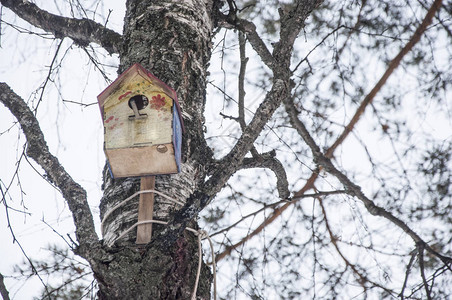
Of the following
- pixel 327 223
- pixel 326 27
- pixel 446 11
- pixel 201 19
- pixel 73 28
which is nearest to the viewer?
pixel 201 19

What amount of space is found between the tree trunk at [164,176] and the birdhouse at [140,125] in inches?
2.2

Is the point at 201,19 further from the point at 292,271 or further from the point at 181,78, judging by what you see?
the point at 292,271

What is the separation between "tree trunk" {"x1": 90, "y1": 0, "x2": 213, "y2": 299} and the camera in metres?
1.19

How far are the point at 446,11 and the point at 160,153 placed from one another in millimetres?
1761

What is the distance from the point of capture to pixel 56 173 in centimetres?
143

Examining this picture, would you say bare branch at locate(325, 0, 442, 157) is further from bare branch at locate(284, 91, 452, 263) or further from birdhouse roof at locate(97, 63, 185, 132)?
birdhouse roof at locate(97, 63, 185, 132)

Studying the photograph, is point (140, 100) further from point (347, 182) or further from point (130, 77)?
point (347, 182)

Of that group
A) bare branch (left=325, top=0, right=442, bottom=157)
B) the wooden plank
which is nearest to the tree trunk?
the wooden plank

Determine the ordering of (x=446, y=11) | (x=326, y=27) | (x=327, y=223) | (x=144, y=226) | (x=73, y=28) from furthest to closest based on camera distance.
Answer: (x=326, y=27) < (x=327, y=223) < (x=446, y=11) < (x=73, y=28) < (x=144, y=226)

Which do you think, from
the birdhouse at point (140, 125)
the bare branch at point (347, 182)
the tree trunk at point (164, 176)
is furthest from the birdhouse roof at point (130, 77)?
the bare branch at point (347, 182)

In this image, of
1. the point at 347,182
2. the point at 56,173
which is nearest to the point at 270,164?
the point at 347,182

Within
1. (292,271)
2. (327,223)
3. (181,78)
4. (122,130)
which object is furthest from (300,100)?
(122,130)

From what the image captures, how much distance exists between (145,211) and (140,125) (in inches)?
10.8

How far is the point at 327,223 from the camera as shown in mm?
2588
